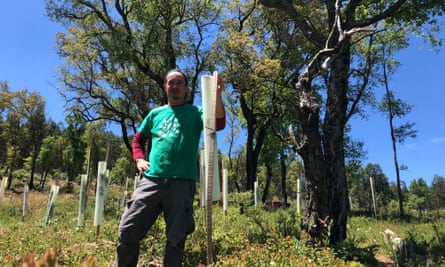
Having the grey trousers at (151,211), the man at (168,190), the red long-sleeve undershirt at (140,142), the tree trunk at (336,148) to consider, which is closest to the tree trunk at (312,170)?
the tree trunk at (336,148)

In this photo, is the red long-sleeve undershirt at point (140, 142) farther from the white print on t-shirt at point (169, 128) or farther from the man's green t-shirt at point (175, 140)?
the white print on t-shirt at point (169, 128)

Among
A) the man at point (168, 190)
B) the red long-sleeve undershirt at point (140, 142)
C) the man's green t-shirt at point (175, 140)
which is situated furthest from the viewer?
the red long-sleeve undershirt at point (140, 142)

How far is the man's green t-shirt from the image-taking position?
108 inches

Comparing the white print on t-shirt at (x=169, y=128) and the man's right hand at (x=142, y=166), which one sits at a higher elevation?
the white print on t-shirt at (x=169, y=128)

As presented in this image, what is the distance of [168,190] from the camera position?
2693mm

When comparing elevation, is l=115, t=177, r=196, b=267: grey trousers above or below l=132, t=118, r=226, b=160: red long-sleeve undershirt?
below

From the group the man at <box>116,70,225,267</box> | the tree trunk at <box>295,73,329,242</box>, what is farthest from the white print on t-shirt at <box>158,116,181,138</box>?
the tree trunk at <box>295,73,329,242</box>

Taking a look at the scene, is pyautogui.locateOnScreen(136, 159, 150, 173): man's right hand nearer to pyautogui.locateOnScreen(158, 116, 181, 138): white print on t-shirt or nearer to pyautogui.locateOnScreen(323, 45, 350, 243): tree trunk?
pyautogui.locateOnScreen(158, 116, 181, 138): white print on t-shirt

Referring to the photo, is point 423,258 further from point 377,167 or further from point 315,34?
point 377,167

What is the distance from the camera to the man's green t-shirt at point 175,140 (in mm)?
2750

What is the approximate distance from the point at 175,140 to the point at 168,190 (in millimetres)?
424

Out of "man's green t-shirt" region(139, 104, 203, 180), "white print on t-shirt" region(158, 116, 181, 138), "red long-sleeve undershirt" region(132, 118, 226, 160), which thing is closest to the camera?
"man's green t-shirt" region(139, 104, 203, 180)

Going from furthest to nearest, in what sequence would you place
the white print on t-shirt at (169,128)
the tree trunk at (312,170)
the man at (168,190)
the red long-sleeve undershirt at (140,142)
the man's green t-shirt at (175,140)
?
the tree trunk at (312,170) < the red long-sleeve undershirt at (140,142) < the white print on t-shirt at (169,128) < the man's green t-shirt at (175,140) < the man at (168,190)

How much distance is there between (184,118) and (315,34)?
185 inches
